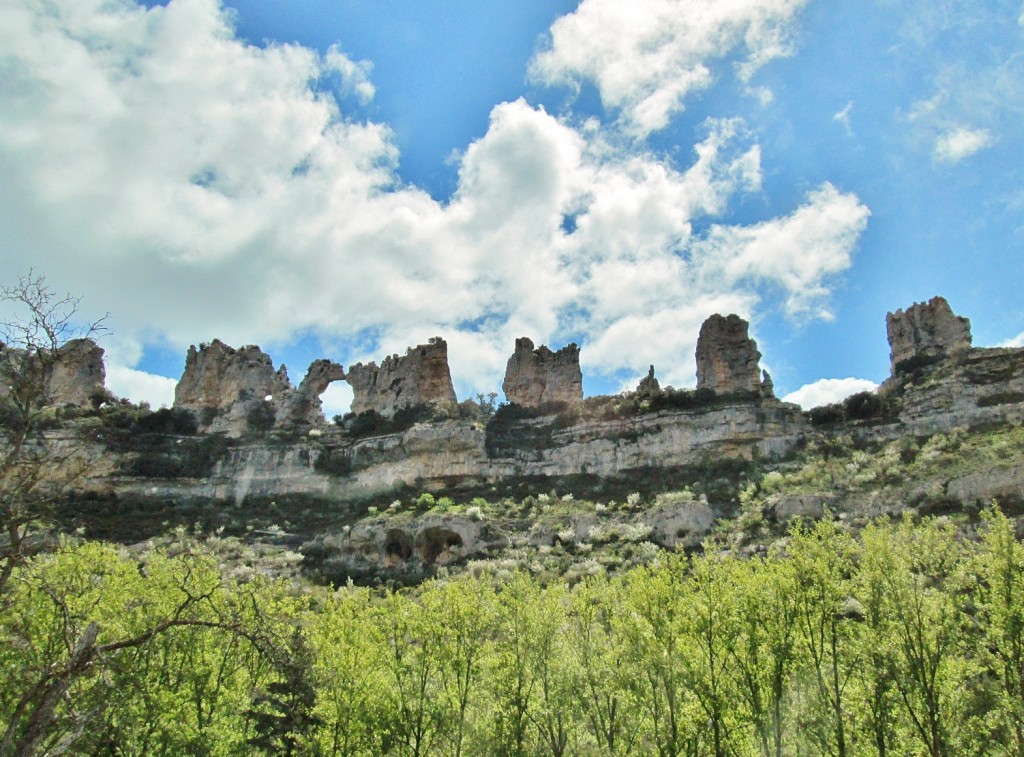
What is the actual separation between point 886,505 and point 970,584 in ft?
109

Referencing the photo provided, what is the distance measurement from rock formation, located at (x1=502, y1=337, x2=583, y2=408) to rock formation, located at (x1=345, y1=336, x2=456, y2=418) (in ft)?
29.4

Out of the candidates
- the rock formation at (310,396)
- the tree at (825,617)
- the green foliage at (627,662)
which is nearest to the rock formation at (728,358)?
the rock formation at (310,396)

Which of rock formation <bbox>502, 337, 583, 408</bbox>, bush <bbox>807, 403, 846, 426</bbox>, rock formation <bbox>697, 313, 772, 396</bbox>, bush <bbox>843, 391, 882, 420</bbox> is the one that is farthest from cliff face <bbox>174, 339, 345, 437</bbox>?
bush <bbox>843, 391, 882, 420</bbox>

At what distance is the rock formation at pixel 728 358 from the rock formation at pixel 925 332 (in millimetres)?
15565

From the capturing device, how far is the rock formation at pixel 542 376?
296 ft

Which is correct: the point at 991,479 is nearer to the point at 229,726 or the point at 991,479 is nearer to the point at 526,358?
the point at 229,726

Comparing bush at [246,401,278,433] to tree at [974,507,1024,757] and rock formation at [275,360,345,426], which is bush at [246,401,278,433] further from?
tree at [974,507,1024,757]

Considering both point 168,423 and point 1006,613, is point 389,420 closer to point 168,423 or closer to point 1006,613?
point 168,423

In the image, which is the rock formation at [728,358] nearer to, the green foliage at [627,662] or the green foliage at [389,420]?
the green foliage at [389,420]

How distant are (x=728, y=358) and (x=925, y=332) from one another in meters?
22.3

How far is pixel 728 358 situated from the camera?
275 ft

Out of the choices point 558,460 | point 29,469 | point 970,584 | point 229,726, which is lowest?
point 229,726

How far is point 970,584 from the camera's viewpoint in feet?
63.1

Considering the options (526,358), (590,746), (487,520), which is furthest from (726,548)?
(526,358)
